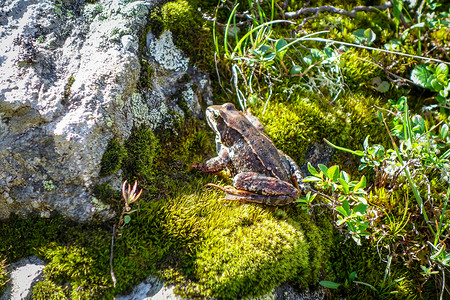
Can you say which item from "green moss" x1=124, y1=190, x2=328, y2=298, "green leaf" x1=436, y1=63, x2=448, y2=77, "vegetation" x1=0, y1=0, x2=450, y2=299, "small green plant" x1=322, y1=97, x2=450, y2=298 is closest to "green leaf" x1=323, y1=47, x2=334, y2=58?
"vegetation" x1=0, y1=0, x2=450, y2=299

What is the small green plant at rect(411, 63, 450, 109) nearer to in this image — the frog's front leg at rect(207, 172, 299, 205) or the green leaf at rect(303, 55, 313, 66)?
the green leaf at rect(303, 55, 313, 66)

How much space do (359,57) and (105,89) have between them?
3728 millimetres

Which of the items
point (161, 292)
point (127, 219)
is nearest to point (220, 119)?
point (127, 219)

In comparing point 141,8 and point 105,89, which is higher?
point 141,8

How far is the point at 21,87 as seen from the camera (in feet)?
10.0

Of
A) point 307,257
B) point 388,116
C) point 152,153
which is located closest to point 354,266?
point 307,257

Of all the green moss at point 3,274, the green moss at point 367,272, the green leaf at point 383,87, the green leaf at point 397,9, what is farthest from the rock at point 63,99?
the green leaf at point 397,9

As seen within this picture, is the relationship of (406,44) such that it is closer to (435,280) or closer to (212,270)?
(435,280)

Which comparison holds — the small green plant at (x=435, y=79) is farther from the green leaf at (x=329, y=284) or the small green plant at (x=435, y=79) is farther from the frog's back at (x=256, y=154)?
the green leaf at (x=329, y=284)

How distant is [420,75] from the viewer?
14.2ft

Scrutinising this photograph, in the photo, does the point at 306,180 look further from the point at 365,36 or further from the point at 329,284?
the point at 365,36

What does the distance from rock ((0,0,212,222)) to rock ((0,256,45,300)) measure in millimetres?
482

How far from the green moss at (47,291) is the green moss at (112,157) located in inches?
45.6

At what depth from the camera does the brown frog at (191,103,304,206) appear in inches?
138
